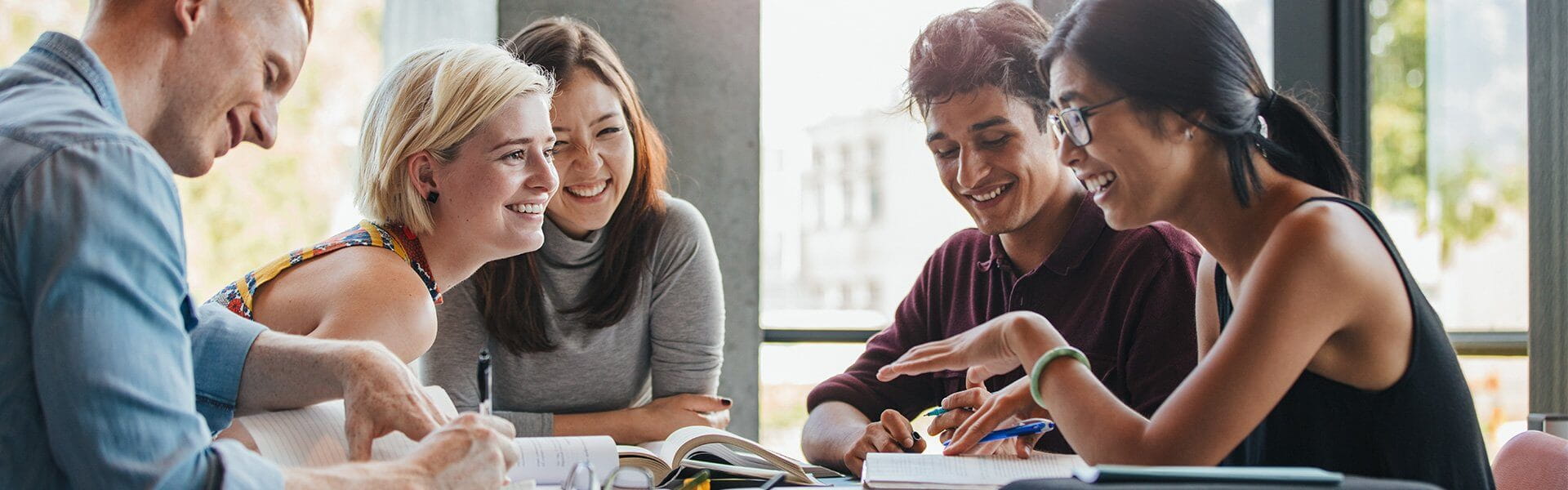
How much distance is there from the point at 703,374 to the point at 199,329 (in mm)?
1290

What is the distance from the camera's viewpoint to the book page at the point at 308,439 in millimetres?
1352

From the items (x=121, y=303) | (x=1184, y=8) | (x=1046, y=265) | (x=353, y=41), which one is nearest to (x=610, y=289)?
(x=1046, y=265)

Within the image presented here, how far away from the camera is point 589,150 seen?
2.49 metres

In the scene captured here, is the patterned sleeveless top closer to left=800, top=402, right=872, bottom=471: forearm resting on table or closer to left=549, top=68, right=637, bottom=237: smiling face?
left=549, top=68, right=637, bottom=237: smiling face

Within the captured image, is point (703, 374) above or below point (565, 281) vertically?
below

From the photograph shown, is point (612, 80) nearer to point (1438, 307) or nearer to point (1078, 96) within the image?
point (1078, 96)

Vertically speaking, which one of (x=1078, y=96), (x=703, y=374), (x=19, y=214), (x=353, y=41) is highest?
(x=353, y=41)

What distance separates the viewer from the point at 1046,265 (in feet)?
6.79

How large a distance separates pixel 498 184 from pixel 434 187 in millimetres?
111

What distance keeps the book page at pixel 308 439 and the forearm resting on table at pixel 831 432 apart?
0.83 m

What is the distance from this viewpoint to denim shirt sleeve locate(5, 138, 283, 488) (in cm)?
91

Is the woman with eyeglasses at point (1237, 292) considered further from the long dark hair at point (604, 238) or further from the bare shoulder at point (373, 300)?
the long dark hair at point (604, 238)

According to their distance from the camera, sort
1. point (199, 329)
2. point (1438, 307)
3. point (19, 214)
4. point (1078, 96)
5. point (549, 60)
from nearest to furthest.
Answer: point (19, 214) → point (199, 329) → point (1078, 96) → point (549, 60) → point (1438, 307)

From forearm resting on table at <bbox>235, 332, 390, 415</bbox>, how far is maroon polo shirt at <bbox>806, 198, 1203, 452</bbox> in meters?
1.05
